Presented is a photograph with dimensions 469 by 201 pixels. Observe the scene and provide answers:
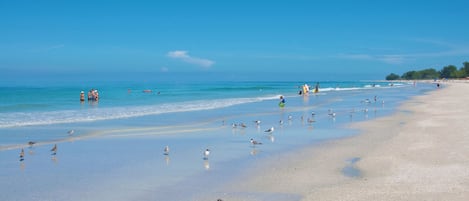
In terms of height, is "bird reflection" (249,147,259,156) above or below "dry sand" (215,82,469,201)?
below

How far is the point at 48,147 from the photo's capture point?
1562cm

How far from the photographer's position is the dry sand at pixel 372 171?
8.93 meters

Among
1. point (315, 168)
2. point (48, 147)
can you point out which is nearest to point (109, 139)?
point (48, 147)

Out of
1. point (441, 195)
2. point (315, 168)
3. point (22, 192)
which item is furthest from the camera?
point (315, 168)

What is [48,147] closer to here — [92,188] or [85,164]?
[85,164]

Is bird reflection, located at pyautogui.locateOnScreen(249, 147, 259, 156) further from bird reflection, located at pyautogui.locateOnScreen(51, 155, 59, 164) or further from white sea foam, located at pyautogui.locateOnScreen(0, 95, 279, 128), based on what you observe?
white sea foam, located at pyautogui.locateOnScreen(0, 95, 279, 128)

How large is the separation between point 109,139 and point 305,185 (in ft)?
33.2

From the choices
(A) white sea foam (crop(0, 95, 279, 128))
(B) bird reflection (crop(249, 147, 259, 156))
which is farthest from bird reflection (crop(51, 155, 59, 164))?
(A) white sea foam (crop(0, 95, 279, 128))

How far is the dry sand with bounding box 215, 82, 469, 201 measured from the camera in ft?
29.3

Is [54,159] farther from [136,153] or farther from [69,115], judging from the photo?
[69,115]

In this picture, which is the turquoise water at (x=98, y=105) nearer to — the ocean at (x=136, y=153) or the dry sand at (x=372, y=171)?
the ocean at (x=136, y=153)

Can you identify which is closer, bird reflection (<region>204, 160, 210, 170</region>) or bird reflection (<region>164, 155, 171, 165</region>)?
bird reflection (<region>204, 160, 210, 170</region>)

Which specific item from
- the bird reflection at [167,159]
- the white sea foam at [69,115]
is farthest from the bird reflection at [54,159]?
the white sea foam at [69,115]

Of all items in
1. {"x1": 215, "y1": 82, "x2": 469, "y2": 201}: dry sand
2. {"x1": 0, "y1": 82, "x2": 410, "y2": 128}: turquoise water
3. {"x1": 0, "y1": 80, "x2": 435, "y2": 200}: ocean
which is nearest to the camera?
{"x1": 215, "y1": 82, "x2": 469, "y2": 201}: dry sand
